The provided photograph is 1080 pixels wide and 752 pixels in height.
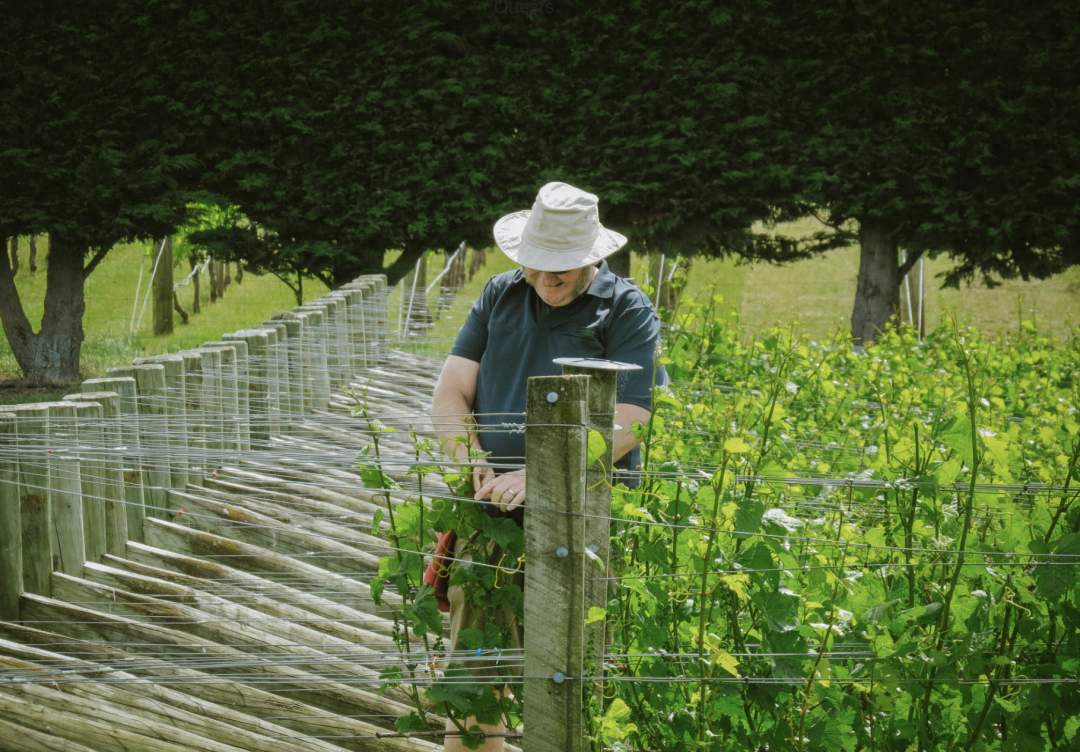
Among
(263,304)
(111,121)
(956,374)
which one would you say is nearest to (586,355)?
(956,374)

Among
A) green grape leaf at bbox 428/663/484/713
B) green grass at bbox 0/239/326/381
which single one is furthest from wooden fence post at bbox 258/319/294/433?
green grass at bbox 0/239/326/381

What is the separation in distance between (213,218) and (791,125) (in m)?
9.70

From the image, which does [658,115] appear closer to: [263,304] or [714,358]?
[714,358]

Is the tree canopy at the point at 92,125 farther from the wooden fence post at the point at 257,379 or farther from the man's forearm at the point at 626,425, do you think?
the man's forearm at the point at 626,425

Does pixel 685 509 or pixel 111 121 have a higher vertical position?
pixel 111 121

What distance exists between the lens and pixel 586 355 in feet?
7.98

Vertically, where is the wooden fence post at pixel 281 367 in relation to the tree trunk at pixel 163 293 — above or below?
below

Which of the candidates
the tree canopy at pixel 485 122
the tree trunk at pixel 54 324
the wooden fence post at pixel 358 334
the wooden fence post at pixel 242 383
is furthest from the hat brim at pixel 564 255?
the tree trunk at pixel 54 324

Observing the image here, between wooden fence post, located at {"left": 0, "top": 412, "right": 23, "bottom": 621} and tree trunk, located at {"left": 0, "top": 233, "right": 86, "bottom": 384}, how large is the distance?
400 inches

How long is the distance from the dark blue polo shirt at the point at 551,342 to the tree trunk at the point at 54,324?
1123cm

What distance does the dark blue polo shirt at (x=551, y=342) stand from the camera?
7.92 feet

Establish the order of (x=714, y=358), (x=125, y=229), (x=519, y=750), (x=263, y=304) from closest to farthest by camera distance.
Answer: (x=519, y=750), (x=714, y=358), (x=125, y=229), (x=263, y=304)

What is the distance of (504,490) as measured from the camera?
2.09 m

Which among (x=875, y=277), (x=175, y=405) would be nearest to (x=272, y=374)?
(x=175, y=405)
